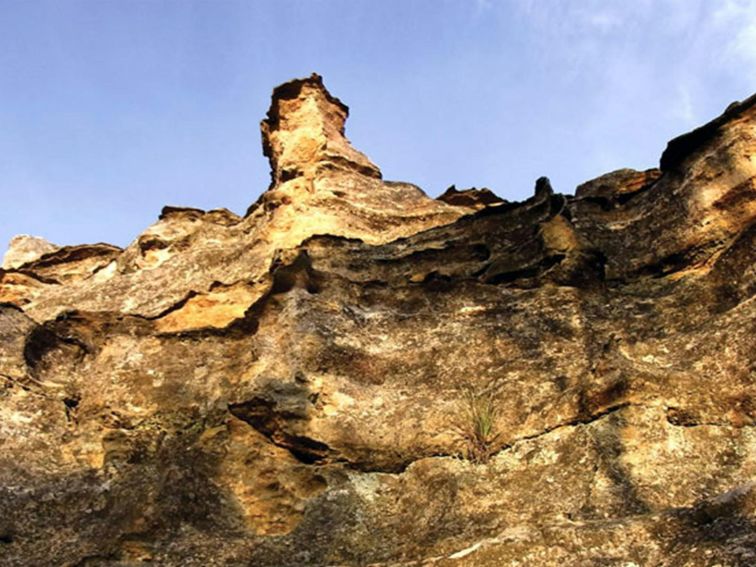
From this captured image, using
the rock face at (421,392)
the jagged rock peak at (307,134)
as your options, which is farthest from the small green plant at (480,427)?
the jagged rock peak at (307,134)

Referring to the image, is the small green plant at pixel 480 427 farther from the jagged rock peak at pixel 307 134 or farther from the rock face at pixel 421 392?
the jagged rock peak at pixel 307 134

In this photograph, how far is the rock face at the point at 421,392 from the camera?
1022cm

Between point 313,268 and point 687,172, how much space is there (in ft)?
24.4

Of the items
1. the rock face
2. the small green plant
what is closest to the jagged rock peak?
the rock face

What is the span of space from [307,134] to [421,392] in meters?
14.2

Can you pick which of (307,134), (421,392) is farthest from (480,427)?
(307,134)

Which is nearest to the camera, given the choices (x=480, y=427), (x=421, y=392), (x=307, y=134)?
(x=480, y=427)

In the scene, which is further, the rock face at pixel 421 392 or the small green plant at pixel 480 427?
the small green plant at pixel 480 427

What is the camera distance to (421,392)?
44.0ft

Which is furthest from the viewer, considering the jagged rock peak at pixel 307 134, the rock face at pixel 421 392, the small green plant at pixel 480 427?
the jagged rock peak at pixel 307 134

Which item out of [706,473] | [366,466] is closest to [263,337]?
[366,466]

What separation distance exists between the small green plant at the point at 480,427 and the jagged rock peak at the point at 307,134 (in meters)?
11.6

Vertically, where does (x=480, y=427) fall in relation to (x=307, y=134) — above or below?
below

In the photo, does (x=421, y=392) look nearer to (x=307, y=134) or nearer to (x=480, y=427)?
(x=480, y=427)
